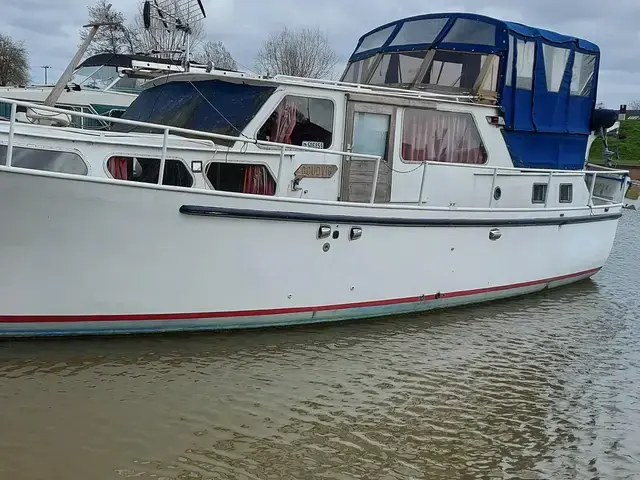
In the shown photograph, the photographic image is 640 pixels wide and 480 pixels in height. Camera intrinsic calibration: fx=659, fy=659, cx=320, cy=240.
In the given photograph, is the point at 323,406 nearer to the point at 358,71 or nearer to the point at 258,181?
the point at 258,181

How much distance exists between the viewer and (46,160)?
18.3 ft

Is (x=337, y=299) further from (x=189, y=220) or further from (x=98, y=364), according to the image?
(x=98, y=364)

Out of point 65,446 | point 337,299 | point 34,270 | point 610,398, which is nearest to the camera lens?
point 65,446

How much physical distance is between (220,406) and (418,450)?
156cm

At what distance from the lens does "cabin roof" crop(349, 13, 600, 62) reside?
28.6ft

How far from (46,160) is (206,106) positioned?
2.13 meters

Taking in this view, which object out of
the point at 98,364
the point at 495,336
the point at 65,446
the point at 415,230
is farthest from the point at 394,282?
the point at 65,446

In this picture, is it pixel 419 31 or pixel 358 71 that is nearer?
pixel 419 31

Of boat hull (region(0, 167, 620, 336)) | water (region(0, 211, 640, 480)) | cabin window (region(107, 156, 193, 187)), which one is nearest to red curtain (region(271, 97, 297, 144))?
boat hull (region(0, 167, 620, 336))

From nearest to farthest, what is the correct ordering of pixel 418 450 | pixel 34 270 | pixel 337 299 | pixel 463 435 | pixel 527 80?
pixel 418 450, pixel 463 435, pixel 34 270, pixel 337 299, pixel 527 80

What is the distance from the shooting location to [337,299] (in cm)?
707

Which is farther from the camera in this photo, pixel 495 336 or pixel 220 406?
pixel 495 336

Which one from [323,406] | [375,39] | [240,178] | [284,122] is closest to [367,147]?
[284,122]

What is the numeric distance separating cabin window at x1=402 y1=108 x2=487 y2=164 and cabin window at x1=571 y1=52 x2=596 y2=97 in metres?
2.34
